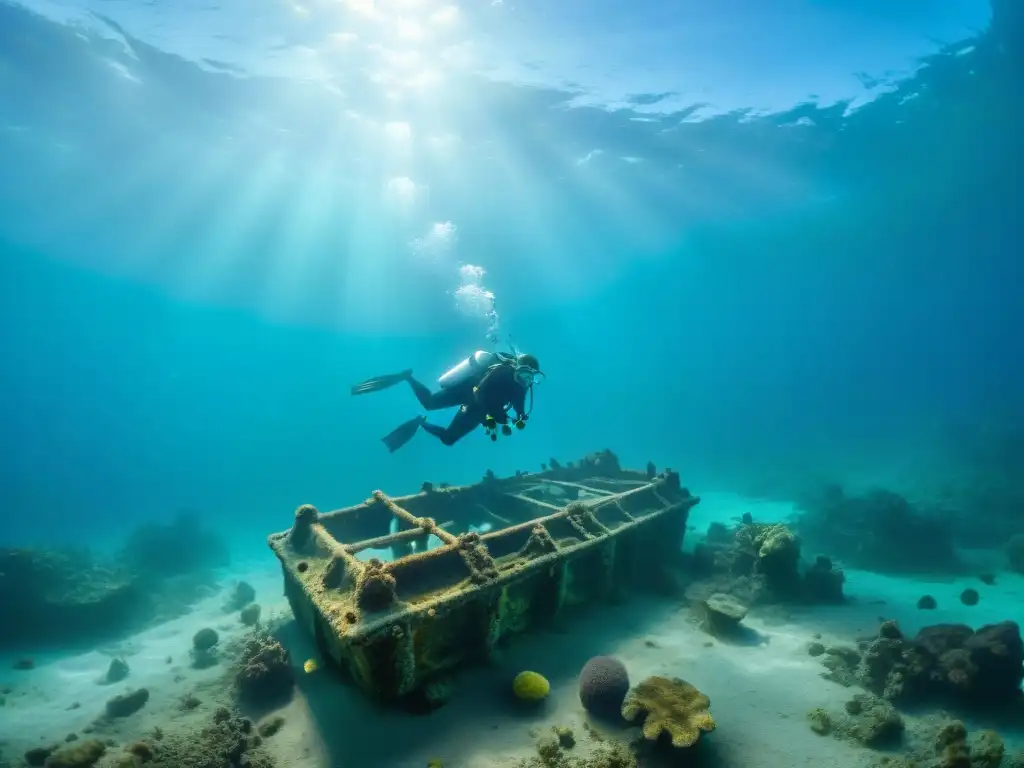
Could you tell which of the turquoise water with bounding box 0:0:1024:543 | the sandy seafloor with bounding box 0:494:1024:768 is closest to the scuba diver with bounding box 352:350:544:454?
the sandy seafloor with bounding box 0:494:1024:768

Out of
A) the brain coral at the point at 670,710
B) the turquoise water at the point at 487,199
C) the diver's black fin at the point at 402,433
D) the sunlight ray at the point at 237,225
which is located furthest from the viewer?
the sunlight ray at the point at 237,225

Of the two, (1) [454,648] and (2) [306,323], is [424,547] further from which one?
(2) [306,323]

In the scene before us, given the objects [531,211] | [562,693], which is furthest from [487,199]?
[562,693]

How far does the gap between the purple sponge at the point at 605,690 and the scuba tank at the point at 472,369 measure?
560 centimetres

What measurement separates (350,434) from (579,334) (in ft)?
Answer: 225

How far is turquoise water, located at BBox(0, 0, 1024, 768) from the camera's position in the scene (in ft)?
55.4

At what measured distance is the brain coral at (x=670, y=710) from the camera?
201 inches

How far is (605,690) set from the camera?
232 inches

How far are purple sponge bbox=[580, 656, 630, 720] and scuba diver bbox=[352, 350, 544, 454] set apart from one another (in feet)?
11.7

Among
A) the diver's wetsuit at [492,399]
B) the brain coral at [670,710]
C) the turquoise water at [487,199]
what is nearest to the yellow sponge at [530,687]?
the brain coral at [670,710]

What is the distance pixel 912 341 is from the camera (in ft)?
375

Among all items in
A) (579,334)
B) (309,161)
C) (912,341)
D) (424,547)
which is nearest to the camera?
(424,547)

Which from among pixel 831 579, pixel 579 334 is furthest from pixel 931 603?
pixel 579 334

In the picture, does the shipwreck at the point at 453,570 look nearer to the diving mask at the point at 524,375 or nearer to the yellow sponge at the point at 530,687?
the yellow sponge at the point at 530,687
